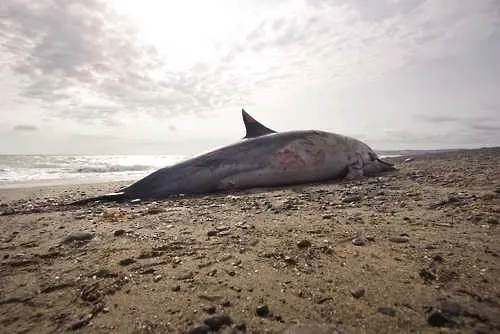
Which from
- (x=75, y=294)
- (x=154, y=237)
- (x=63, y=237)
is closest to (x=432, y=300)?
(x=75, y=294)

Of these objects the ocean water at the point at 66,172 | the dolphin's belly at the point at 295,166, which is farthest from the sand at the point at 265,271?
the ocean water at the point at 66,172

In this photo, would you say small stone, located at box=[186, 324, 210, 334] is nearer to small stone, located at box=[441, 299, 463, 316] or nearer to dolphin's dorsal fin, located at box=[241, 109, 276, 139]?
small stone, located at box=[441, 299, 463, 316]

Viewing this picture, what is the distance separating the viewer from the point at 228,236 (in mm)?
3428

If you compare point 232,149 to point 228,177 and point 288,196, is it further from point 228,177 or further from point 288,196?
point 288,196

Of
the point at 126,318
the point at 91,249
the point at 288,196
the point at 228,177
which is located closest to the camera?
the point at 126,318

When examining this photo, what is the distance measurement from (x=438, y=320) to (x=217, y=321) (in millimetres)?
1182

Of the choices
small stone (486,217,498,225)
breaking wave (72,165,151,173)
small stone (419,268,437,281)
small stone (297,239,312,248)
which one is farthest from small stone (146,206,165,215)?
breaking wave (72,165,151,173)

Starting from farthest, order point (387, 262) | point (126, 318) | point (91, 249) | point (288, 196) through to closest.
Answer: point (288, 196) < point (91, 249) < point (387, 262) < point (126, 318)

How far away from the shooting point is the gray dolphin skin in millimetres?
6770

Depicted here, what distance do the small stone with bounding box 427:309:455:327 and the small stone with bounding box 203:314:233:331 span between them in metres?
1.08

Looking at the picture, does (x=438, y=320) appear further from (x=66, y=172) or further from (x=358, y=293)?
(x=66, y=172)

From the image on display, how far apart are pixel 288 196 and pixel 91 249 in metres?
3.45

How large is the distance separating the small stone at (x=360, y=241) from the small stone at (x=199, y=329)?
171 cm

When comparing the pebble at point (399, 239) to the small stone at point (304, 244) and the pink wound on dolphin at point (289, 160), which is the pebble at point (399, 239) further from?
the pink wound on dolphin at point (289, 160)
